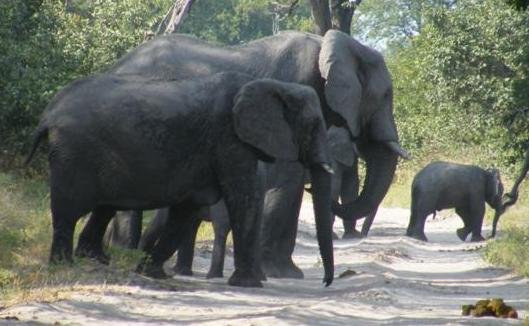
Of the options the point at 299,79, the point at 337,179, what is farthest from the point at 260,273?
the point at 337,179

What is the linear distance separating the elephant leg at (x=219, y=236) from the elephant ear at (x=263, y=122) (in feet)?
4.62

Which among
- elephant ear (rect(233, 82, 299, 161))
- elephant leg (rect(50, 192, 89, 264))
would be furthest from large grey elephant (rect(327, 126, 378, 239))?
elephant leg (rect(50, 192, 89, 264))

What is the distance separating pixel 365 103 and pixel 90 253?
14.8ft

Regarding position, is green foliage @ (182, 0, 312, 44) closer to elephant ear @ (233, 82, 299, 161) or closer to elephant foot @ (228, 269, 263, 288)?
elephant ear @ (233, 82, 299, 161)

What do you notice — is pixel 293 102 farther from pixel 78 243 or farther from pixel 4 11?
pixel 4 11

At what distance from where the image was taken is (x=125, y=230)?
18.3 meters

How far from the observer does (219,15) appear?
90.8m

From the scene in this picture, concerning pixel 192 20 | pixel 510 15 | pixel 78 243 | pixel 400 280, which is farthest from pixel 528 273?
pixel 192 20

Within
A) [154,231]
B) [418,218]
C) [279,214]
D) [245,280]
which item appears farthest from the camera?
[418,218]

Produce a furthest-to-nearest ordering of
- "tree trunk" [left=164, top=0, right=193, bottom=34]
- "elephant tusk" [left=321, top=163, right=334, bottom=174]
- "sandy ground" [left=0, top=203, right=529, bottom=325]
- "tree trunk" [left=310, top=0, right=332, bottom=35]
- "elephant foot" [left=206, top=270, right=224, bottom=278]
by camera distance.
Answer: "tree trunk" [left=310, top=0, right=332, bottom=35] < "tree trunk" [left=164, top=0, right=193, bottom=34] < "elephant foot" [left=206, top=270, right=224, bottom=278] < "elephant tusk" [left=321, top=163, right=334, bottom=174] < "sandy ground" [left=0, top=203, right=529, bottom=325]

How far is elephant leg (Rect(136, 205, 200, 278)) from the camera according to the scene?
609 inches

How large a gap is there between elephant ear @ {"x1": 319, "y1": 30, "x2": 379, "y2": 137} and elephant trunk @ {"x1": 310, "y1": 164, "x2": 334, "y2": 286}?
7.22 feet

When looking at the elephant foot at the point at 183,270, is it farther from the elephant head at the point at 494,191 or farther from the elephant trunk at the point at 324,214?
the elephant head at the point at 494,191

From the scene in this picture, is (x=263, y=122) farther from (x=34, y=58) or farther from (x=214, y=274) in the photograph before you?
(x=34, y=58)
